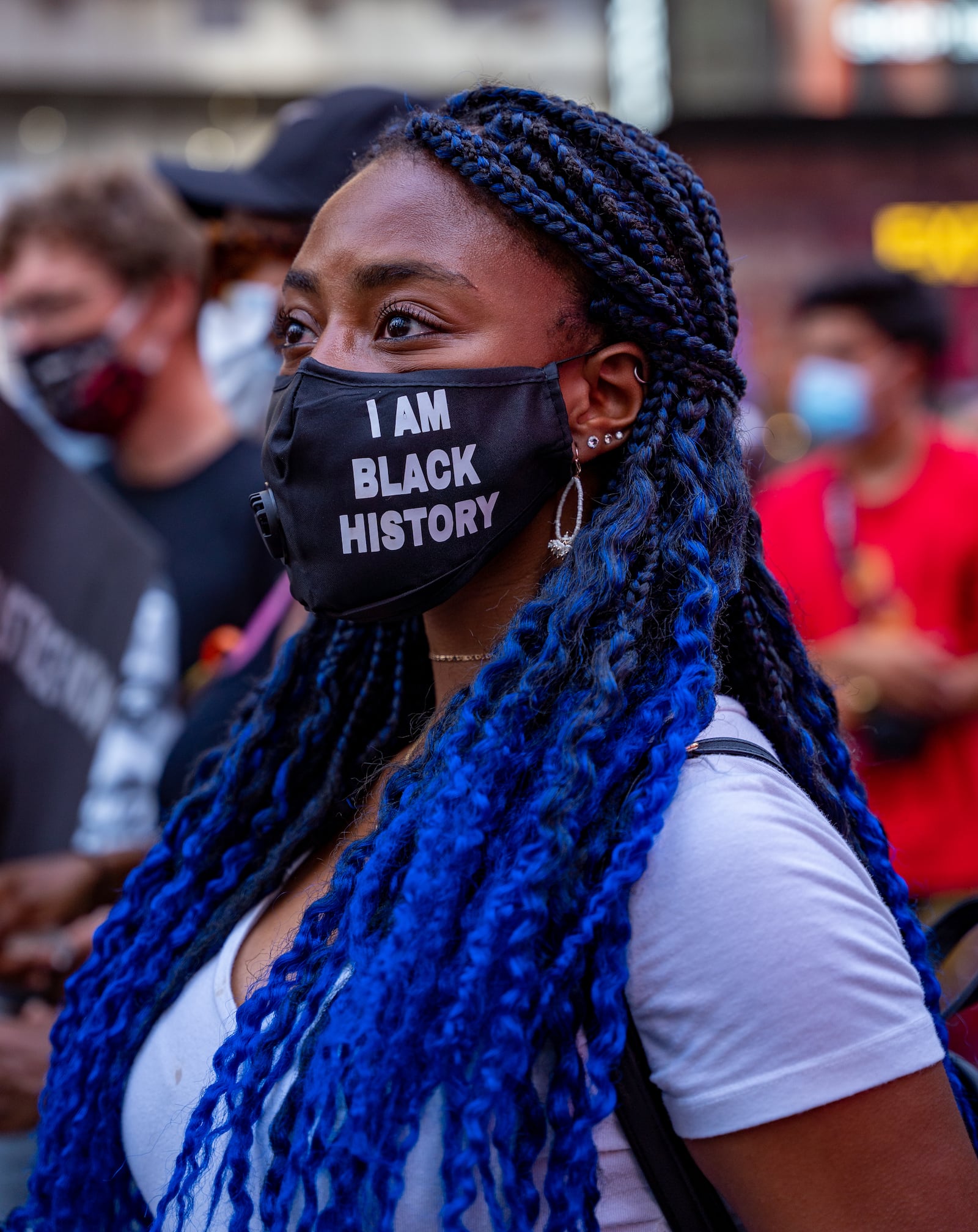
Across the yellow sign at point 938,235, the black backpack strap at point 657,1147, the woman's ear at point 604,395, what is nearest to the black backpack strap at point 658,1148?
the black backpack strap at point 657,1147

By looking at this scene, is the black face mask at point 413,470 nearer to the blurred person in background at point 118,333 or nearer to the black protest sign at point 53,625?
the black protest sign at point 53,625

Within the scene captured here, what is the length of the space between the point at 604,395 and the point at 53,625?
1.40m

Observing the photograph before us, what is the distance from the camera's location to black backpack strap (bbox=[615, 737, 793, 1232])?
1196mm

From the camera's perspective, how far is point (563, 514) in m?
1.53

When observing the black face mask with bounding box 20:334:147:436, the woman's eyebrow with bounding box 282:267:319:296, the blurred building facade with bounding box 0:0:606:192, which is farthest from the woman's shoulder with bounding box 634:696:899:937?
the blurred building facade with bounding box 0:0:606:192

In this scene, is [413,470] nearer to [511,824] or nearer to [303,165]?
[511,824]

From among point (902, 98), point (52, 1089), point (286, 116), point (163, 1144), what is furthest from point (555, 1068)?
point (902, 98)

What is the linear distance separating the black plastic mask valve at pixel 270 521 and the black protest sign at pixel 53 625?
0.96 m

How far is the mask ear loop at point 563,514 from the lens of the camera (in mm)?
1509

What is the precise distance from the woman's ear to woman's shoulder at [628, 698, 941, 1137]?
489 millimetres

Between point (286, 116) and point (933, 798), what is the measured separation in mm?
2479

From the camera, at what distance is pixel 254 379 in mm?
3766

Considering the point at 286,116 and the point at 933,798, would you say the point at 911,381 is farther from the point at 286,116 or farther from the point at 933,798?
the point at 286,116

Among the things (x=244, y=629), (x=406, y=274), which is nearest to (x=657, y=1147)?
(x=406, y=274)
